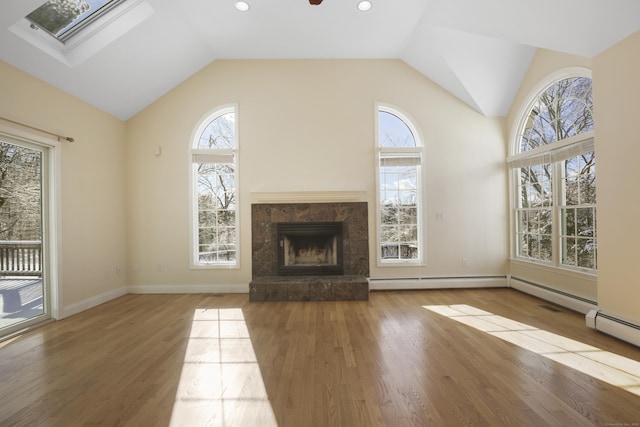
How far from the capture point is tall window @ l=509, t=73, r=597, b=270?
3.32 metres

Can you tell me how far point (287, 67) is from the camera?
454 cm

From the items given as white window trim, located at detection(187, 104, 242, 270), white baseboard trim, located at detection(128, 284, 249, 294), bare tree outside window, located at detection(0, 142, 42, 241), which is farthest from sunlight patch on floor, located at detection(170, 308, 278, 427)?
bare tree outside window, located at detection(0, 142, 42, 241)

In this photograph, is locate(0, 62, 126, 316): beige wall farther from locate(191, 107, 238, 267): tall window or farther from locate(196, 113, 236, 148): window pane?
locate(196, 113, 236, 148): window pane

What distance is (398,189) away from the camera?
464 centimetres

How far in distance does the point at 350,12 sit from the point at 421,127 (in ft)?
6.32

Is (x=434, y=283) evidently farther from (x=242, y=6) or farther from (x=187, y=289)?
(x=242, y=6)

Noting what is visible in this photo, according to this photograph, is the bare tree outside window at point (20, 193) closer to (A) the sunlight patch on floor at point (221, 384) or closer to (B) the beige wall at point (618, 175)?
(A) the sunlight patch on floor at point (221, 384)

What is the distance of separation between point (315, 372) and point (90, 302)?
340 centimetres

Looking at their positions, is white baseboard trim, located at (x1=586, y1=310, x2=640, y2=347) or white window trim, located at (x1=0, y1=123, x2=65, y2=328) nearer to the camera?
white baseboard trim, located at (x1=586, y1=310, x2=640, y2=347)

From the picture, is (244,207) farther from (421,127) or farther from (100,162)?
(421,127)

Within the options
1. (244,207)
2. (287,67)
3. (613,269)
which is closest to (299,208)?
(244,207)

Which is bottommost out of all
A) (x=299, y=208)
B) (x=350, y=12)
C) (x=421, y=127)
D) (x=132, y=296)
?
(x=132, y=296)

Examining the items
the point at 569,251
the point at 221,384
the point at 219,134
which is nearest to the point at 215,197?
the point at 219,134

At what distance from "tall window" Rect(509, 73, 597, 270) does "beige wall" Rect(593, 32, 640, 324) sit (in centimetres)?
51
